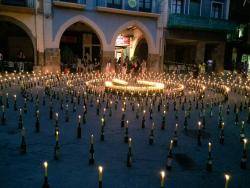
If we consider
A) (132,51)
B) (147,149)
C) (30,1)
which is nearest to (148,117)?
(147,149)

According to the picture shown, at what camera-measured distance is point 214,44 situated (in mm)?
32969

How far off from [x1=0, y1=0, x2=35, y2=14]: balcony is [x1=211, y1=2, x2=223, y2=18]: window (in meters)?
18.9

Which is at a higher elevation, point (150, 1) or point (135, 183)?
point (150, 1)

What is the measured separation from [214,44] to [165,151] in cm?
2726

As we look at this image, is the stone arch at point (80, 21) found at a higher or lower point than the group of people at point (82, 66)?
higher

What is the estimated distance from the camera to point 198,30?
30516 millimetres

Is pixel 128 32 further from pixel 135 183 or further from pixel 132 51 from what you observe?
pixel 135 183

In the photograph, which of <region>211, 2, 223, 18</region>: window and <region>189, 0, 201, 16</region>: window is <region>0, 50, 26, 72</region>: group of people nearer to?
<region>189, 0, 201, 16</region>: window

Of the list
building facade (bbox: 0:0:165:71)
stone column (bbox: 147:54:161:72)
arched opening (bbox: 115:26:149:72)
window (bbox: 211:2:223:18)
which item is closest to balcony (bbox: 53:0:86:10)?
building facade (bbox: 0:0:165:71)

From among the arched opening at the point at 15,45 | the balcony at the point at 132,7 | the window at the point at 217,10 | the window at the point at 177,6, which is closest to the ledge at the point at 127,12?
the balcony at the point at 132,7

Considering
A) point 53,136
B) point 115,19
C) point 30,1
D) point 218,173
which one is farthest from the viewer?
point 115,19

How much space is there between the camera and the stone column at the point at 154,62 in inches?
1133

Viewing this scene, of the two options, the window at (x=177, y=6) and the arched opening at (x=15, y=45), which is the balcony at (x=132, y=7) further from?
the arched opening at (x=15, y=45)

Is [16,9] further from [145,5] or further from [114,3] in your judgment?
[145,5]
